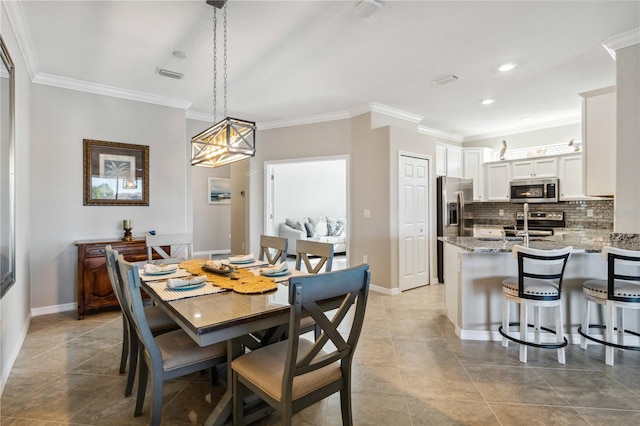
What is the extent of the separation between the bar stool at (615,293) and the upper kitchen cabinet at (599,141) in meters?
0.93

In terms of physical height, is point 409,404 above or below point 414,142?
below

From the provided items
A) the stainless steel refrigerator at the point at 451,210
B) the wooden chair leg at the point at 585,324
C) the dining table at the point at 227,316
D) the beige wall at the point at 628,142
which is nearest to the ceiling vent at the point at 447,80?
the beige wall at the point at 628,142

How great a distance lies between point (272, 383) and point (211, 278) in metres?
0.97

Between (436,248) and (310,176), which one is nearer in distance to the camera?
(436,248)

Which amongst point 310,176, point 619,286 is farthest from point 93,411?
point 310,176

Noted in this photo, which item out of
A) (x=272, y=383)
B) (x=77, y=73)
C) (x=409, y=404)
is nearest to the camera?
(x=272, y=383)

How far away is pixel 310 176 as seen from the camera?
28.8 ft

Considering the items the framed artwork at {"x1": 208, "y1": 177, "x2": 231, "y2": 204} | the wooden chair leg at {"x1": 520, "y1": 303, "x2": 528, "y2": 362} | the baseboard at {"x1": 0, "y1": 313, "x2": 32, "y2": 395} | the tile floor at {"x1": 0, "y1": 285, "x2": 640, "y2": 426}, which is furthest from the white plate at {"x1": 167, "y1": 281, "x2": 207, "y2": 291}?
the framed artwork at {"x1": 208, "y1": 177, "x2": 231, "y2": 204}

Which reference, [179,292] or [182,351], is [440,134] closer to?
[179,292]

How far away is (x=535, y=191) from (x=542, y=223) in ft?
1.95

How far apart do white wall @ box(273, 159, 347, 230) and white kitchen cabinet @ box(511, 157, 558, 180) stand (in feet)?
13.5

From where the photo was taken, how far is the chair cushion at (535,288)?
8.01 feet

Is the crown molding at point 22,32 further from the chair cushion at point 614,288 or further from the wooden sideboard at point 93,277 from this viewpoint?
the chair cushion at point 614,288

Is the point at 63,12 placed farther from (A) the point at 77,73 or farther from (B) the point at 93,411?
(B) the point at 93,411
